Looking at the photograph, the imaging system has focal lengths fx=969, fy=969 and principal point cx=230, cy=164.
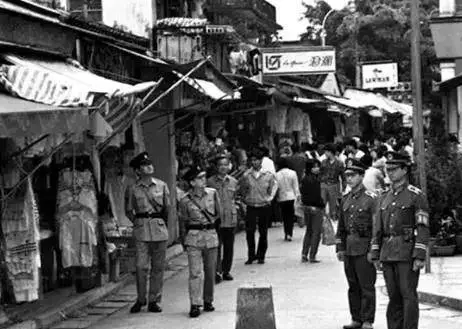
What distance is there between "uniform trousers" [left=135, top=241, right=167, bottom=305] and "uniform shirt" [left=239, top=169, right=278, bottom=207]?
4.66 meters

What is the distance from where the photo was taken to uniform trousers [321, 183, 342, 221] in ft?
67.5

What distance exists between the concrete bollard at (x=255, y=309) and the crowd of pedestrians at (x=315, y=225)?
117cm

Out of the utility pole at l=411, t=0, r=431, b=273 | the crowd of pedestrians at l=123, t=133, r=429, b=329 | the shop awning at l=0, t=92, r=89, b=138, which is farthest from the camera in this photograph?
the utility pole at l=411, t=0, r=431, b=273

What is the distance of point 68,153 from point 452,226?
23.1 feet

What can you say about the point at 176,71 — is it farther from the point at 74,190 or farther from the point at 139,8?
the point at 139,8

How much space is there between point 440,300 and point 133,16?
30.7 ft

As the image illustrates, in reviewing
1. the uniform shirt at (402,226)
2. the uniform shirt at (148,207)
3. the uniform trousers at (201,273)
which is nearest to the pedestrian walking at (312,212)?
the uniform trousers at (201,273)

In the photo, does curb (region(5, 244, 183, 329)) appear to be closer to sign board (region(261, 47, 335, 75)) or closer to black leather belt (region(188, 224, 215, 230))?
black leather belt (region(188, 224, 215, 230))

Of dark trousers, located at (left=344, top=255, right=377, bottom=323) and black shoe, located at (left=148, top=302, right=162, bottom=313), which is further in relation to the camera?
black shoe, located at (left=148, top=302, right=162, bottom=313)

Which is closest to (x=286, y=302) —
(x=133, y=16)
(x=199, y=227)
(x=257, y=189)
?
(x=199, y=227)

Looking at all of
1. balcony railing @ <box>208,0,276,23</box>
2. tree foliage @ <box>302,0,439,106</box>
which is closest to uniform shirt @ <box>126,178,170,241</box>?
balcony railing @ <box>208,0,276,23</box>

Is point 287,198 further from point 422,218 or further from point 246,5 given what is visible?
point 422,218

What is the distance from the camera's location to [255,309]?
31.6 feet

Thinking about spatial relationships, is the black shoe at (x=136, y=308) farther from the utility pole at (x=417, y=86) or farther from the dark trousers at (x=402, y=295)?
the utility pole at (x=417, y=86)
